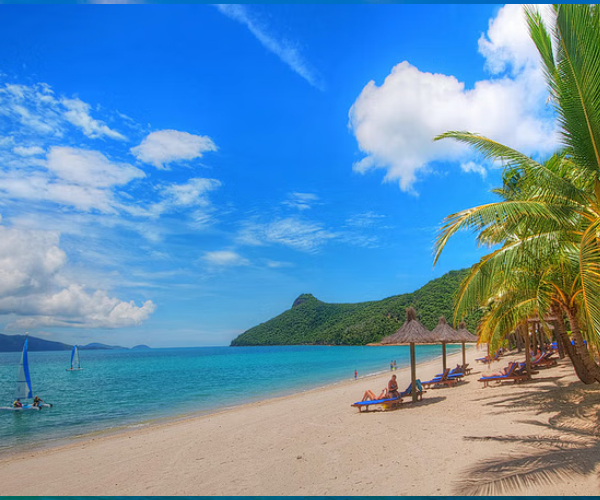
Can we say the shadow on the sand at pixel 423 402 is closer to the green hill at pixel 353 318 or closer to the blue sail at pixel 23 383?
the blue sail at pixel 23 383

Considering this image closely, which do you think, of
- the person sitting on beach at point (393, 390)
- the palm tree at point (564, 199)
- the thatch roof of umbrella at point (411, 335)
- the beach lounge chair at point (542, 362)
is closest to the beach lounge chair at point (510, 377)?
the thatch roof of umbrella at point (411, 335)

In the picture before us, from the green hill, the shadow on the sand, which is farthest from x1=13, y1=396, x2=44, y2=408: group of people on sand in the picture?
the green hill

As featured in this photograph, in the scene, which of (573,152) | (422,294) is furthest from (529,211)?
(422,294)

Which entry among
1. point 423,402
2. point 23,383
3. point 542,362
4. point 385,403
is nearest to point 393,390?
point 385,403

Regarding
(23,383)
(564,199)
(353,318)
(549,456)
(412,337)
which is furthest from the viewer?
(353,318)

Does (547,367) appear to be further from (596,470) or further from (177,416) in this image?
(177,416)

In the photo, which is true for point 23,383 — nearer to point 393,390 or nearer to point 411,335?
point 393,390
